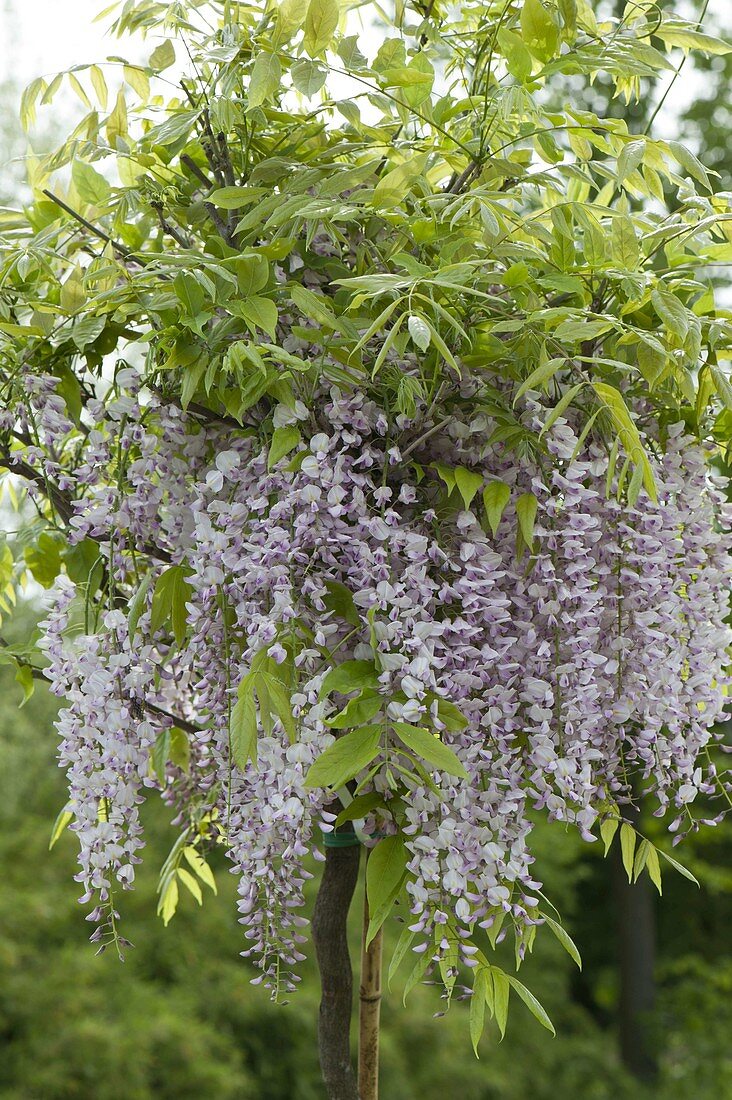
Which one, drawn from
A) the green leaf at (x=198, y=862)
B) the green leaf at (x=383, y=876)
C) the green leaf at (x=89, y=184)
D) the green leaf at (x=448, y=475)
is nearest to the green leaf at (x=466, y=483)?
the green leaf at (x=448, y=475)

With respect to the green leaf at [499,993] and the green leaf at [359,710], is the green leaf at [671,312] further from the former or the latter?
the green leaf at [499,993]

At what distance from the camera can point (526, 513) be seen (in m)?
0.69

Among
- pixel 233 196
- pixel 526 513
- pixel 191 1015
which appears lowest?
pixel 191 1015

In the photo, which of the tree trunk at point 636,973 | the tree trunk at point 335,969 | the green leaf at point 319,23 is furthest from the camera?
the tree trunk at point 636,973

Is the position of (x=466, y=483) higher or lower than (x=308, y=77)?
lower

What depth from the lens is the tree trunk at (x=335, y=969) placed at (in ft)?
2.83

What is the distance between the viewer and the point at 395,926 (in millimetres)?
2846

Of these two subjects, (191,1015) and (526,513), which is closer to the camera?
(526,513)

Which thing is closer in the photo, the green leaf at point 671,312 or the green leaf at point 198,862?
the green leaf at point 671,312

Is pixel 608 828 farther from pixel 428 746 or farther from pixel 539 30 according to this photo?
pixel 539 30

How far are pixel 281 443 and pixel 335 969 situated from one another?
0.46 metres

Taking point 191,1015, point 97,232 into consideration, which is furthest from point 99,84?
point 191,1015

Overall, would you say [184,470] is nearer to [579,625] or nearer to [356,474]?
[356,474]

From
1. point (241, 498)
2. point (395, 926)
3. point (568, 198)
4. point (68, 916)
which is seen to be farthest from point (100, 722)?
point (395, 926)
